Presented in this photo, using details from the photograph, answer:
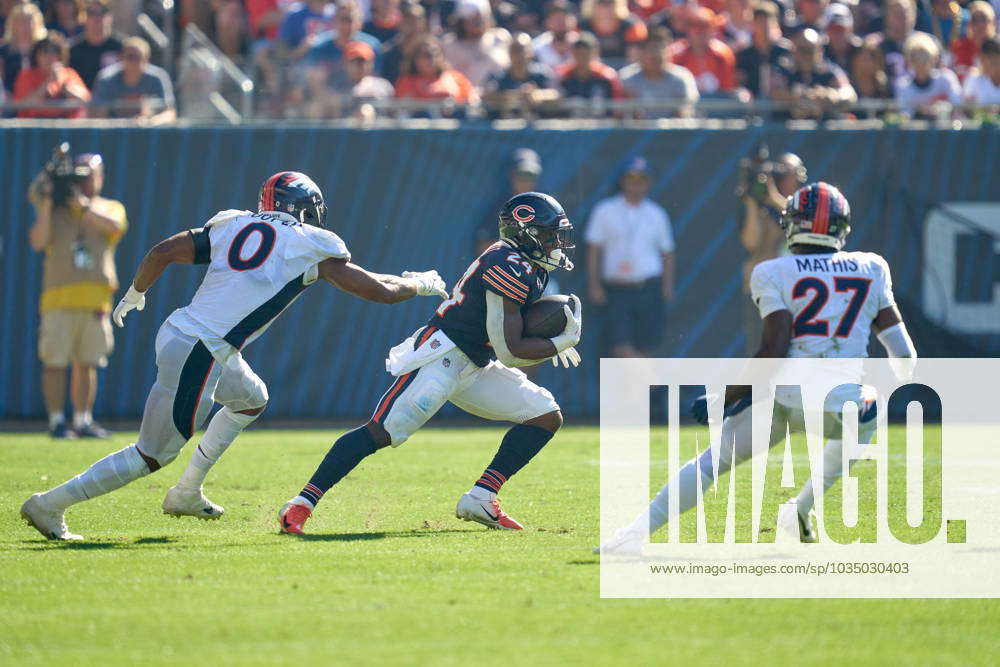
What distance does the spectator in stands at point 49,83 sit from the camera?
533 inches

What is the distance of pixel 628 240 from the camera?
44.3ft

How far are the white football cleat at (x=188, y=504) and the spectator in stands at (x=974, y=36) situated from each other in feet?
32.9

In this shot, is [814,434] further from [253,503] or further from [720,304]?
[720,304]

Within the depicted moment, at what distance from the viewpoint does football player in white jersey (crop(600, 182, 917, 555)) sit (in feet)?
20.9

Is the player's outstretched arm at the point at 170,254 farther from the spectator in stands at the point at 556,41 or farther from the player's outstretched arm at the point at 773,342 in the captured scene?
the spectator in stands at the point at 556,41

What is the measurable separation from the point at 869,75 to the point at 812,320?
8.28 metres

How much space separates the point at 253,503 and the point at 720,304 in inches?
261

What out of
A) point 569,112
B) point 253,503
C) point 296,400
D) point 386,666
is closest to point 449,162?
point 569,112

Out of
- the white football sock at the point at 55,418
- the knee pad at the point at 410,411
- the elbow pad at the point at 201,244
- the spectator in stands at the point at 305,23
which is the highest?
the spectator in stands at the point at 305,23

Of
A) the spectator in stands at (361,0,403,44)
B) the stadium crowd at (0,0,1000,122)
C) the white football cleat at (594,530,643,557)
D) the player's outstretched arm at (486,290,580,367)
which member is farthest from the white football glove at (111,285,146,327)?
the spectator in stands at (361,0,403,44)

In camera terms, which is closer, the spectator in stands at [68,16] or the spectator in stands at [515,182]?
the spectator in stands at [515,182]

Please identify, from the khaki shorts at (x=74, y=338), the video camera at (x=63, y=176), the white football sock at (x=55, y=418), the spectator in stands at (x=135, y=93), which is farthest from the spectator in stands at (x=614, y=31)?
the white football sock at (x=55, y=418)

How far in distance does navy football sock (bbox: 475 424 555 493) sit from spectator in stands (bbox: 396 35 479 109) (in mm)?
6824

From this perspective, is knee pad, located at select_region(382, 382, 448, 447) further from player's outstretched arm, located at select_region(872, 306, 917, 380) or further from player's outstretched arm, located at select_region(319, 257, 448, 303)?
player's outstretched arm, located at select_region(872, 306, 917, 380)
